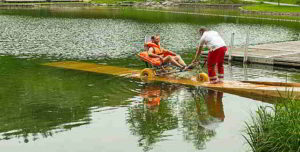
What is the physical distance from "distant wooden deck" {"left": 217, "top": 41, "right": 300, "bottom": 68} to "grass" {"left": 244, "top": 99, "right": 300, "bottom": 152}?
48.3 ft

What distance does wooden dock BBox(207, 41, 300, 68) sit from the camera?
24.5 metres

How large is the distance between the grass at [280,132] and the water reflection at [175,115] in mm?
1537

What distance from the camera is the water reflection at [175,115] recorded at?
463 inches

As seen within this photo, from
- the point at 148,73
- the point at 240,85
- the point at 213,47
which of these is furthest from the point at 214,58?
the point at 148,73

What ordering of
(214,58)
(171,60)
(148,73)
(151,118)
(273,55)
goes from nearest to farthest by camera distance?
(151,118)
(214,58)
(171,60)
(148,73)
(273,55)

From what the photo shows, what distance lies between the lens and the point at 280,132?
30.7ft

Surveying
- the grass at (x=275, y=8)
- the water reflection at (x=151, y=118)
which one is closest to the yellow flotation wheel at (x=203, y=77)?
the water reflection at (x=151, y=118)

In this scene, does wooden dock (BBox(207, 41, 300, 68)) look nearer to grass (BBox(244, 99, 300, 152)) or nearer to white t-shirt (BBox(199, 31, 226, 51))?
white t-shirt (BBox(199, 31, 226, 51))

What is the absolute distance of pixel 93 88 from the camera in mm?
17719

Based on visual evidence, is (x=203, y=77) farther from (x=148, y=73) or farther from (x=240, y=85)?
(x=148, y=73)

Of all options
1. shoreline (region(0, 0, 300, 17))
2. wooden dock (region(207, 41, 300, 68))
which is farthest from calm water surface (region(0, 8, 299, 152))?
shoreline (region(0, 0, 300, 17))

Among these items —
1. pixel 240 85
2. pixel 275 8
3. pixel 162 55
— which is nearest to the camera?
pixel 240 85

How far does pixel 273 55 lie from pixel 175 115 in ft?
45.8

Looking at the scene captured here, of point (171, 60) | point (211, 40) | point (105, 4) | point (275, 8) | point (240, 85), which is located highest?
point (211, 40)
